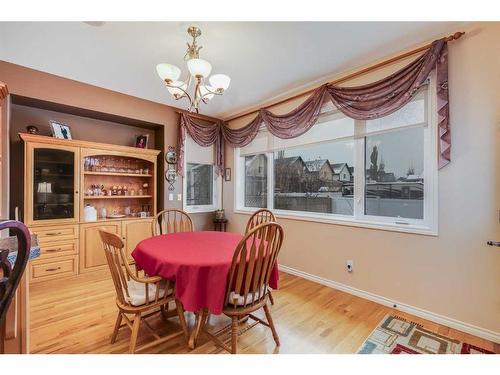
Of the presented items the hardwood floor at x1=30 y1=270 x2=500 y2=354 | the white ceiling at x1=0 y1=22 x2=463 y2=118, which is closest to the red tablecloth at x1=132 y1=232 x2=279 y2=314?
the hardwood floor at x1=30 y1=270 x2=500 y2=354

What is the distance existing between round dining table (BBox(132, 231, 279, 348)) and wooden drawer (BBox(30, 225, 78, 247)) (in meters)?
1.70

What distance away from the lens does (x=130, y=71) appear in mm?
2654

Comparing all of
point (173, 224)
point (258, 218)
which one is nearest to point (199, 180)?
point (173, 224)

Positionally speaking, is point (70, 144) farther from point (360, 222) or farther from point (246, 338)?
point (360, 222)

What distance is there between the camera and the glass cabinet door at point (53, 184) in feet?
9.13

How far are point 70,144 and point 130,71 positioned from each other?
4.04ft

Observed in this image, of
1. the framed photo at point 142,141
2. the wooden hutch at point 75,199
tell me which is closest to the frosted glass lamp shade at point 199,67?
the wooden hutch at point 75,199

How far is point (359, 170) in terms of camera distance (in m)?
2.63

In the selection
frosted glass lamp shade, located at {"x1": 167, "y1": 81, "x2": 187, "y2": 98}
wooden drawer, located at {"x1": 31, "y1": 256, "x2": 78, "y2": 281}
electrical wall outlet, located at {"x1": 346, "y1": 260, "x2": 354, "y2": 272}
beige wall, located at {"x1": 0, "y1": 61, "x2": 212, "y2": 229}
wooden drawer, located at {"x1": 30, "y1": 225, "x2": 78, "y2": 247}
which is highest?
beige wall, located at {"x1": 0, "y1": 61, "x2": 212, "y2": 229}

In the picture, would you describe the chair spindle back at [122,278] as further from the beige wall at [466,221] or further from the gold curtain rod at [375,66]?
the gold curtain rod at [375,66]

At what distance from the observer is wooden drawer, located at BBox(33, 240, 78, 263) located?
279cm

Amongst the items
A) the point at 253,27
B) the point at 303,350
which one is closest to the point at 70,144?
the point at 253,27

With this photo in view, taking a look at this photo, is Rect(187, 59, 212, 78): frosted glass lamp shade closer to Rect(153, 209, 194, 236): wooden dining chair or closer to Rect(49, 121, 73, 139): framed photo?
Rect(153, 209, 194, 236): wooden dining chair

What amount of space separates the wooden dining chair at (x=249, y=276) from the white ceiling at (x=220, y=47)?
5.45 ft
